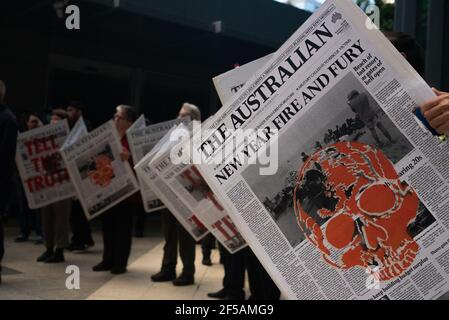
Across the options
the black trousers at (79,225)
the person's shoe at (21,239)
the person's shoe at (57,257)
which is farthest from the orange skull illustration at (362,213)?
the person's shoe at (21,239)

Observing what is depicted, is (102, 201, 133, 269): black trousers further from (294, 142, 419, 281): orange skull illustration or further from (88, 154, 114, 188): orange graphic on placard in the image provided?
(294, 142, 419, 281): orange skull illustration

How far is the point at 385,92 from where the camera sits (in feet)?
3.60

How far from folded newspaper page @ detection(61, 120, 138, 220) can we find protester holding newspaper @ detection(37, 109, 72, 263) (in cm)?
72

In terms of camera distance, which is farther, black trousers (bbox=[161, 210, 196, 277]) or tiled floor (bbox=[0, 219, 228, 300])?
black trousers (bbox=[161, 210, 196, 277])

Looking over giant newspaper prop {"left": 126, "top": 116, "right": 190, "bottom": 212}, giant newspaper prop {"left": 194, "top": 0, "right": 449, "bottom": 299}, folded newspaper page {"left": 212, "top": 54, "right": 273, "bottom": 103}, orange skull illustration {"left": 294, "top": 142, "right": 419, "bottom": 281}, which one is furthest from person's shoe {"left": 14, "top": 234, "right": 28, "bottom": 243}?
orange skull illustration {"left": 294, "top": 142, "right": 419, "bottom": 281}

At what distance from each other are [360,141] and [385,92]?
0.11 metres

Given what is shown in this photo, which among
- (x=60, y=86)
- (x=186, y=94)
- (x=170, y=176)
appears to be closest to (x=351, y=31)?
(x=170, y=176)

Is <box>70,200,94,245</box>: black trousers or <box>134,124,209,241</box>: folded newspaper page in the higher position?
<box>134,124,209,241</box>: folded newspaper page

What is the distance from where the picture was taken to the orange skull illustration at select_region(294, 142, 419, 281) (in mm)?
1062

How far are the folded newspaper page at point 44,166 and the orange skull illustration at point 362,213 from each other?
4425 mm

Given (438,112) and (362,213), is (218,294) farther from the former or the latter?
(438,112)

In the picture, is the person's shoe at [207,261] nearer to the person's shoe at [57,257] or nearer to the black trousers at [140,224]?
the person's shoe at [57,257]

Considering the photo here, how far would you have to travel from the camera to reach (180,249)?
14.7ft

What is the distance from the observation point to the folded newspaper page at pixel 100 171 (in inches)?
181
